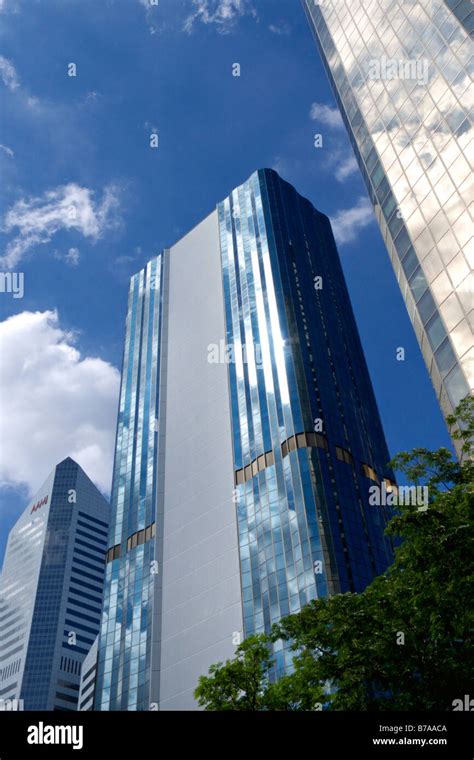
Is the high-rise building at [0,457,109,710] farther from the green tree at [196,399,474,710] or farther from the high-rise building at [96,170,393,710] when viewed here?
the green tree at [196,399,474,710]

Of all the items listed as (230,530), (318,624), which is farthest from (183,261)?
(318,624)

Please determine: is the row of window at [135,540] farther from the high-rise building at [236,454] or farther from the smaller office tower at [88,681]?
the smaller office tower at [88,681]

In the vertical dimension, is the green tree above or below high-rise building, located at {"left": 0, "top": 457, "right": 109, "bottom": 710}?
below

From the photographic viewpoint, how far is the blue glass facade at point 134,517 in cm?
8625

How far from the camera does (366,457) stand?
92625 mm

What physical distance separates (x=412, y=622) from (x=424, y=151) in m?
32.0

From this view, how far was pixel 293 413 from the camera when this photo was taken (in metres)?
87.0

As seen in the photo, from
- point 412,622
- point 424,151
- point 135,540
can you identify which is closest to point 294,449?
point 135,540

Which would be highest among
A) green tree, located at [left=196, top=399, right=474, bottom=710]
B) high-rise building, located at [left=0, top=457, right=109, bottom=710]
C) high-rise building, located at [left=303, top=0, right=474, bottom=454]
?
high-rise building, located at [left=0, top=457, right=109, bottom=710]

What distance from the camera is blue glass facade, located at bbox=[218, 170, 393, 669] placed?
2955 inches

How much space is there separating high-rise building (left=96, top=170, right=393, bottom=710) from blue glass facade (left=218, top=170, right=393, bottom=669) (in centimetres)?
26

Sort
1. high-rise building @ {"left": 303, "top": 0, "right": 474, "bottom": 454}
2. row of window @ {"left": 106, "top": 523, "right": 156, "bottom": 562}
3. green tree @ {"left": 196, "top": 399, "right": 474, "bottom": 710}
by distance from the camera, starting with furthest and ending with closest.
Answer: row of window @ {"left": 106, "top": 523, "right": 156, "bottom": 562}, high-rise building @ {"left": 303, "top": 0, "right": 474, "bottom": 454}, green tree @ {"left": 196, "top": 399, "right": 474, "bottom": 710}

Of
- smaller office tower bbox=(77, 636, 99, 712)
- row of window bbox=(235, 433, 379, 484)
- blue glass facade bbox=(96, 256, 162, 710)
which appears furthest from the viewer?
smaller office tower bbox=(77, 636, 99, 712)

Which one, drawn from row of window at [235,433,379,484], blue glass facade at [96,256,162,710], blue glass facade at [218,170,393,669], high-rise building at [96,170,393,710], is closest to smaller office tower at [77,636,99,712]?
blue glass facade at [96,256,162,710]
